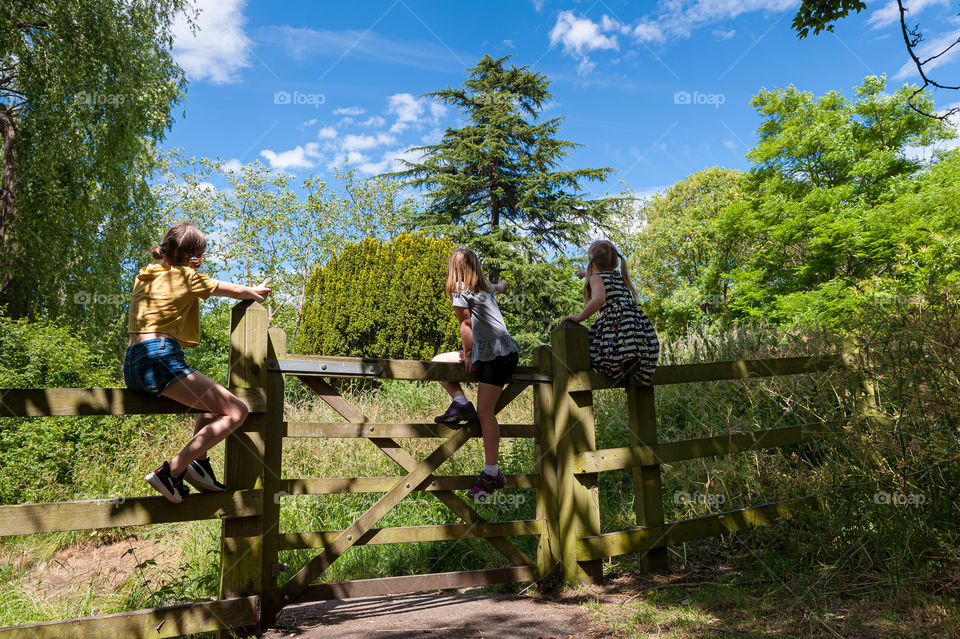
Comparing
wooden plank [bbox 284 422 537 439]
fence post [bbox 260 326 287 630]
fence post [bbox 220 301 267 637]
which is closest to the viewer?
fence post [bbox 220 301 267 637]

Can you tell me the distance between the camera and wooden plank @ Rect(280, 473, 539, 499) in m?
3.25

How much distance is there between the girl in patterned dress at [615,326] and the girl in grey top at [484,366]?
511mm

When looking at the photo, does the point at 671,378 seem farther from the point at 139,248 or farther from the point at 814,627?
the point at 139,248

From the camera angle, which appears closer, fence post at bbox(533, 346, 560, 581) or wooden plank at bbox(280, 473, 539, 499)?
wooden plank at bbox(280, 473, 539, 499)

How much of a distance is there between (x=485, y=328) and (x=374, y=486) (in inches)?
46.6

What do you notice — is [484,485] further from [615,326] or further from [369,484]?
[615,326]

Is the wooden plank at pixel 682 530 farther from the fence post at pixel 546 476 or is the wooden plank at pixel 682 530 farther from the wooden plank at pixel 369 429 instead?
the wooden plank at pixel 369 429

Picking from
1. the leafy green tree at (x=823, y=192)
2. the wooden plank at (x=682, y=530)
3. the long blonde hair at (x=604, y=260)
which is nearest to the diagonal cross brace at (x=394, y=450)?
the wooden plank at (x=682, y=530)

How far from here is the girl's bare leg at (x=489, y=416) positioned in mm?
3639

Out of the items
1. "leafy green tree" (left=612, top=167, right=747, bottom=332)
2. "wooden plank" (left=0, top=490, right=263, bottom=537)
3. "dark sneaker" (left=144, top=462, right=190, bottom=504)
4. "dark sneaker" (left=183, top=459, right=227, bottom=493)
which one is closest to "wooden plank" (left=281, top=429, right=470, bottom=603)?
"wooden plank" (left=0, top=490, right=263, bottom=537)

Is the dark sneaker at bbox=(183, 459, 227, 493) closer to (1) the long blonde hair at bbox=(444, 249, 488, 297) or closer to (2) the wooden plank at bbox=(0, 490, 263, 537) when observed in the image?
(2) the wooden plank at bbox=(0, 490, 263, 537)

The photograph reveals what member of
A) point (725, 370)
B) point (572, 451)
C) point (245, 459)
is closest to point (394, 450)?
point (245, 459)

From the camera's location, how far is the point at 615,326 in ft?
12.9

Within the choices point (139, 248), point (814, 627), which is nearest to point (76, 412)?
point (814, 627)
